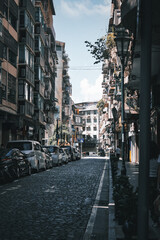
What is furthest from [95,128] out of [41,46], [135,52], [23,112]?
[135,52]

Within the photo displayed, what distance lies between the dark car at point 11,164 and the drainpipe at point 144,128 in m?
12.7

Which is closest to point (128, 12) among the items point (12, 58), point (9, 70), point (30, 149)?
point (30, 149)

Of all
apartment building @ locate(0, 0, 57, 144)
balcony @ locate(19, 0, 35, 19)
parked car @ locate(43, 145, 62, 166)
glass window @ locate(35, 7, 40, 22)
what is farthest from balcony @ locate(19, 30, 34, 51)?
parked car @ locate(43, 145, 62, 166)

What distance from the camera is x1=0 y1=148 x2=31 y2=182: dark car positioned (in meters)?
16.5

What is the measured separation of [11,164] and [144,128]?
544 inches

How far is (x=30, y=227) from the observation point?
7.25 metres

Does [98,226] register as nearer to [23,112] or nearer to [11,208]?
[11,208]

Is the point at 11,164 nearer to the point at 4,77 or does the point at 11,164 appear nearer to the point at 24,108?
the point at 4,77

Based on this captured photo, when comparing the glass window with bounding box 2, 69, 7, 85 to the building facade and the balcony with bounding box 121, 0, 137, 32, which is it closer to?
the building facade

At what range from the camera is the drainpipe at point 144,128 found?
13.3 feet

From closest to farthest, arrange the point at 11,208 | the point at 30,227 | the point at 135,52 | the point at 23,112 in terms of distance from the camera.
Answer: the point at 30,227, the point at 11,208, the point at 135,52, the point at 23,112

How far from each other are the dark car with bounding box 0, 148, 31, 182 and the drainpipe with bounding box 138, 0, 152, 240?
12737mm

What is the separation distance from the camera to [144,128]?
4.10m

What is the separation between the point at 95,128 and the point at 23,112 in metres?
139
